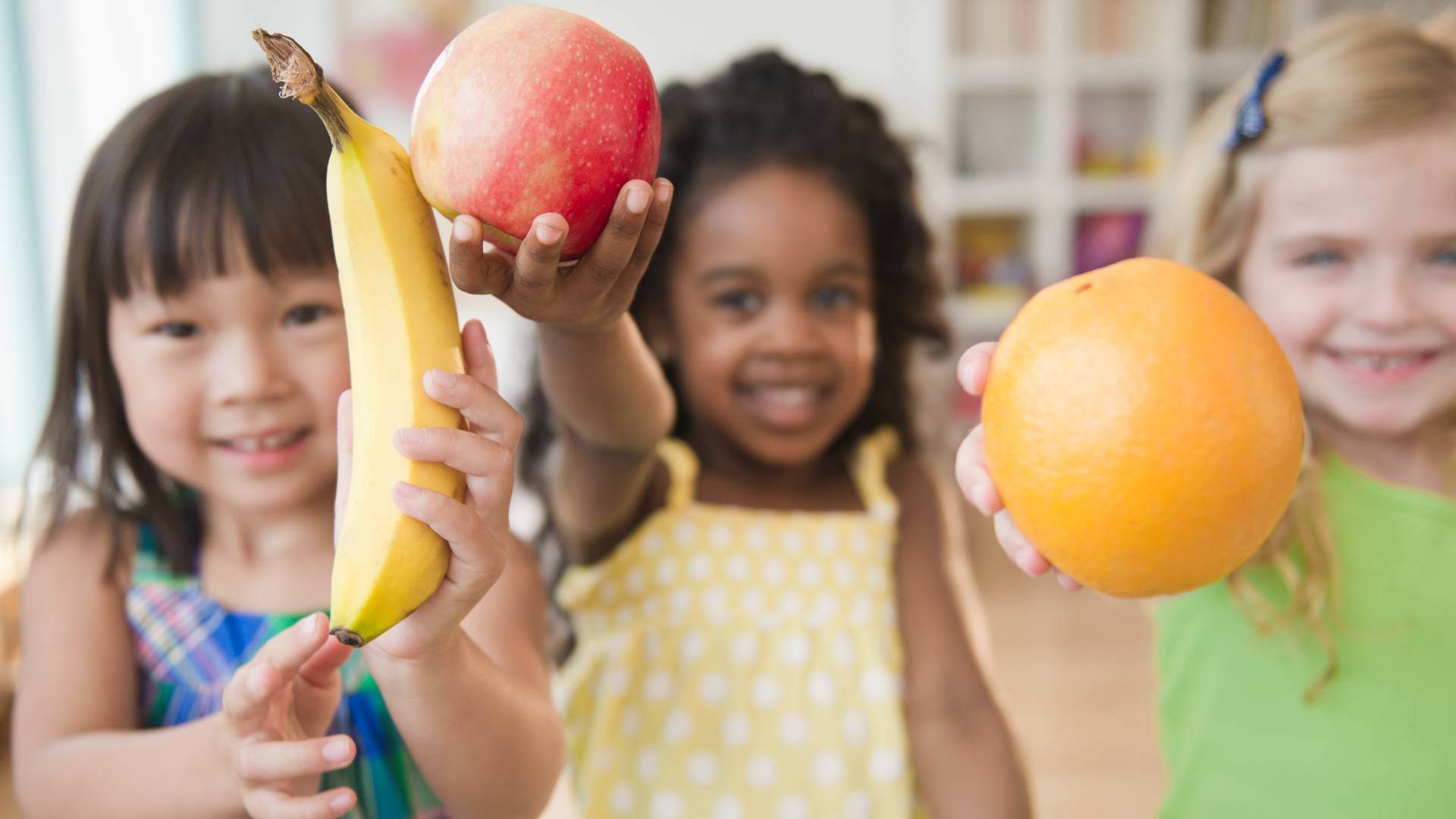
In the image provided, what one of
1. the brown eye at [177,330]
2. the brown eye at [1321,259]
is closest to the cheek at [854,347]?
the brown eye at [1321,259]

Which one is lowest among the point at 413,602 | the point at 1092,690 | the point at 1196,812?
the point at 1092,690

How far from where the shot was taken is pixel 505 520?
0.66 meters

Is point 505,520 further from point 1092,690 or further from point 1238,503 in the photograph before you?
point 1092,690

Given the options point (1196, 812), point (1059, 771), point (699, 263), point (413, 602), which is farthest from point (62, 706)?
point (1059, 771)

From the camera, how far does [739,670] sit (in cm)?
121

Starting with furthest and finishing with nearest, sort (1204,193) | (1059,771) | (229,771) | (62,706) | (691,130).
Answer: (1059,771)
(691,130)
(1204,193)
(62,706)
(229,771)

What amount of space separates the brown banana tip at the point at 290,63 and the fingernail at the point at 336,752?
1.32 feet

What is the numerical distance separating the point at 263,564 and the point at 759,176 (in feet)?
2.34

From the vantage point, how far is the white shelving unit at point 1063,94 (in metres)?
3.99

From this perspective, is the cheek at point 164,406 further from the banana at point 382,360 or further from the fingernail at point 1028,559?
the fingernail at point 1028,559

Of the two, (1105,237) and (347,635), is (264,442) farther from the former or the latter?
(1105,237)

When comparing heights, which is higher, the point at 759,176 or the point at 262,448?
the point at 759,176

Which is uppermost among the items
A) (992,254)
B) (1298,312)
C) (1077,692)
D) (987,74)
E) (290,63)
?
(987,74)

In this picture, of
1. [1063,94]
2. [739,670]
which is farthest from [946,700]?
[1063,94]
